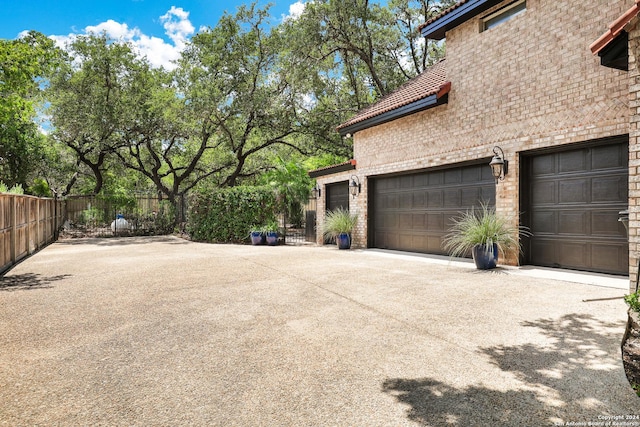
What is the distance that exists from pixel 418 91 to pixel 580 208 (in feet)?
17.2

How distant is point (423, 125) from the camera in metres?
9.93

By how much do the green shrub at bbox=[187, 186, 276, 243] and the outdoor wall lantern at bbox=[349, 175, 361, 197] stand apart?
3.98m

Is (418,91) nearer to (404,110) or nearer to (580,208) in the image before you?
(404,110)

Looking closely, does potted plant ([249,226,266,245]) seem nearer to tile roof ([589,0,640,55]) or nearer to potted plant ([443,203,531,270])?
potted plant ([443,203,531,270])

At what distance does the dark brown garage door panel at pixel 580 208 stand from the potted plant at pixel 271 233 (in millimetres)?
9194

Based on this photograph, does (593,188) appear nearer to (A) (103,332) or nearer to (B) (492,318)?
(B) (492,318)

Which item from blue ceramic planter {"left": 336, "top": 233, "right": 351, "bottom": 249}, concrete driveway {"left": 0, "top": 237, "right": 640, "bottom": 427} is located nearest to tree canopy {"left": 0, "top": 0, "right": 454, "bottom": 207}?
blue ceramic planter {"left": 336, "top": 233, "right": 351, "bottom": 249}

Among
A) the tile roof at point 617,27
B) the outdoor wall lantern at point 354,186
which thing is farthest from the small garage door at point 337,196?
the tile roof at point 617,27

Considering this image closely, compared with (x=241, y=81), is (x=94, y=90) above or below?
below

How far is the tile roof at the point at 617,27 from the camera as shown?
4.41 metres

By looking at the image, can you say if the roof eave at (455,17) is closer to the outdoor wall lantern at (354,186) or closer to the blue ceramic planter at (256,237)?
the outdoor wall lantern at (354,186)

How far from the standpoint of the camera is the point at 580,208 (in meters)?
6.81

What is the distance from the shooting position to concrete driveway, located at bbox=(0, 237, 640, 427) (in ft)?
7.27

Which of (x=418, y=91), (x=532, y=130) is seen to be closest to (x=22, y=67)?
(x=418, y=91)
